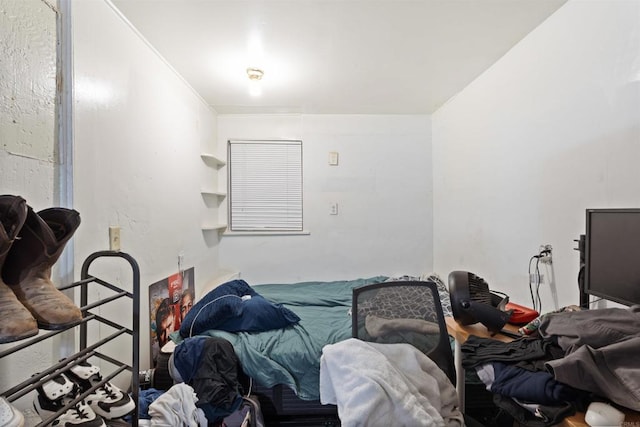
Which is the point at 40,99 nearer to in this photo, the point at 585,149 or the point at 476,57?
the point at 585,149

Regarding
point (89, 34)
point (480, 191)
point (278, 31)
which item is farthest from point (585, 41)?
point (89, 34)

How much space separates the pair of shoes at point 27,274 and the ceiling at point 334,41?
1415mm

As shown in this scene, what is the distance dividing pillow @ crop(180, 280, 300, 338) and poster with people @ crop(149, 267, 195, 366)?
7.5 inches

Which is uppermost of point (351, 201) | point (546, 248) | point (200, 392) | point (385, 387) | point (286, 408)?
point (351, 201)

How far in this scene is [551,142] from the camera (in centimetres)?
174

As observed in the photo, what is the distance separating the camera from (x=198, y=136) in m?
2.88

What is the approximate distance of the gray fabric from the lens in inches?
30.8

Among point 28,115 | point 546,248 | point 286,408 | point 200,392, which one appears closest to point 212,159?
point 28,115

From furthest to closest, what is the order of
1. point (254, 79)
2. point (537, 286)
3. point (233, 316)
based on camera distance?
point (254, 79), point (233, 316), point (537, 286)

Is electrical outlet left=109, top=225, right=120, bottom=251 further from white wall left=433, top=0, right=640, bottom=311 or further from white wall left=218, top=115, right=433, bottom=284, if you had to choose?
white wall left=433, top=0, right=640, bottom=311

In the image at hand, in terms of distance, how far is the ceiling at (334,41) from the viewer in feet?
5.45

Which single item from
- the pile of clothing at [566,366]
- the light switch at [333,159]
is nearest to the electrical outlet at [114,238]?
the pile of clothing at [566,366]

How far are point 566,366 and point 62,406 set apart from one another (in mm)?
1362

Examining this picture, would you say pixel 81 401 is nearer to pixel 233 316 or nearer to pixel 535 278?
pixel 233 316
